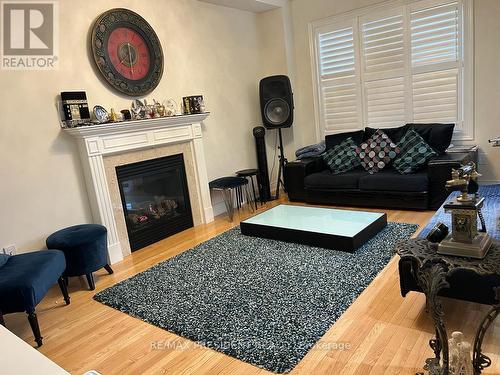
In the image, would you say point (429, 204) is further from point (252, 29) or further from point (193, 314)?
point (252, 29)

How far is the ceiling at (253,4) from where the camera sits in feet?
15.7

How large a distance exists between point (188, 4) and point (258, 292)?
138 inches

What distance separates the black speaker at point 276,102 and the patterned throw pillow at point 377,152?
1.12 metres

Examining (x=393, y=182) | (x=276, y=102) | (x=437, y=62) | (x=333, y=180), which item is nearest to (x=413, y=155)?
(x=393, y=182)

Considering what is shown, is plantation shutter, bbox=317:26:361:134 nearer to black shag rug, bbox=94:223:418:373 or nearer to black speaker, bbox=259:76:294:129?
black speaker, bbox=259:76:294:129

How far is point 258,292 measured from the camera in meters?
2.65

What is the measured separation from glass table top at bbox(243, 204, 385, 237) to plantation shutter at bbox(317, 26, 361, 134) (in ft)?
5.82

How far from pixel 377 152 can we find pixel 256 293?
2662 millimetres

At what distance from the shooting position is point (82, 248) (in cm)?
293

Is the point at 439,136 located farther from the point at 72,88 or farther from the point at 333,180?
the point at 72,88

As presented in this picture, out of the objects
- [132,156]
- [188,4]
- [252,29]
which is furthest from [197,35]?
[132,156]

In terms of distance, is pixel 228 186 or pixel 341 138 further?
pixel 341 138

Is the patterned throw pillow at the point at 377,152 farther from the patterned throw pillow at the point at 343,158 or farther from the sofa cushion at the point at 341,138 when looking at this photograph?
the sofa cushion at the point at 341,138
